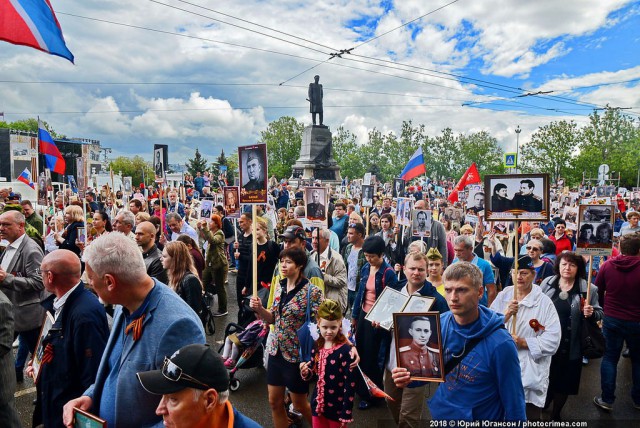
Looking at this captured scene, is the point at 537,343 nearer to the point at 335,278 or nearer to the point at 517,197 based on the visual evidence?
the point at 517,197

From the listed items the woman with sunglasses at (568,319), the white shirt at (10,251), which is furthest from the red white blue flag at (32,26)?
the woman with sunglasses at (568,319)

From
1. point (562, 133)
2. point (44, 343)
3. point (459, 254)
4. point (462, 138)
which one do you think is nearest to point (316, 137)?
point (459, 254)

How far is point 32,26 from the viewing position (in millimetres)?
3996

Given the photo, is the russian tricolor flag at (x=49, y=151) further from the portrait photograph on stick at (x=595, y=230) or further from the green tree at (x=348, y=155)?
the green tree at (x=348, y=155)

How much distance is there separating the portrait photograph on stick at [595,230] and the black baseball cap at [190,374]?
190 inches

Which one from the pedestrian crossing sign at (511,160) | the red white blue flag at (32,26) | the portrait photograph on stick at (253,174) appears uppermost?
the red white blue flag at (32,26)

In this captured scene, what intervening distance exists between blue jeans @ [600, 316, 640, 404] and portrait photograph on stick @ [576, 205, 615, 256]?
80 centimetres

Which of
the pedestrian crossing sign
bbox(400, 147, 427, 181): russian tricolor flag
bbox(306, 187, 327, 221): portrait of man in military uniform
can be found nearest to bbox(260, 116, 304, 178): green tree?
the pedestrian crossing sign

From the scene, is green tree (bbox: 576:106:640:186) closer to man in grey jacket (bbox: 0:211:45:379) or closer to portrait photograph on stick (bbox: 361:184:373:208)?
portrait photograph on stick (bbox: 361:184:373:208)

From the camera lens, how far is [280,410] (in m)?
3.96

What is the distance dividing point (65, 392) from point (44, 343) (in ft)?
1.38

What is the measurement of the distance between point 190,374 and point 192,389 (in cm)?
7

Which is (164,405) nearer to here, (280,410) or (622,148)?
(280,410)

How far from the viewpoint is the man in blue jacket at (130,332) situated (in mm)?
2215
